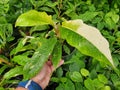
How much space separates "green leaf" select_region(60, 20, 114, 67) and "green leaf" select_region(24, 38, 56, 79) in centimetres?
11

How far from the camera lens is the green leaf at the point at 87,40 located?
69 cm

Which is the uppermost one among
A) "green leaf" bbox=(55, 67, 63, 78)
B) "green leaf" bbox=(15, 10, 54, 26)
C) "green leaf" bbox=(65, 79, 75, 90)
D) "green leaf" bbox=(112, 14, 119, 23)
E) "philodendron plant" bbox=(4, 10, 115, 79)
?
"green leaf" bbox=(15, 10, 54, 26)

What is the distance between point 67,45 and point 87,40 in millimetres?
473

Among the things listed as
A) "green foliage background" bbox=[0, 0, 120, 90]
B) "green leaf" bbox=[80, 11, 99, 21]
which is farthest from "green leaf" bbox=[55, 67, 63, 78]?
"green leaf" bbox=[80, 11, 99, 21]

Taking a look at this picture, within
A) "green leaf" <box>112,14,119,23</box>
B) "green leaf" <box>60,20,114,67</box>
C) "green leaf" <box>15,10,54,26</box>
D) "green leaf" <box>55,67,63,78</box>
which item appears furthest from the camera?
"green leaf" <box>112,14,119,23</box>

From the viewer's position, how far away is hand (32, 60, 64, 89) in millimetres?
1001

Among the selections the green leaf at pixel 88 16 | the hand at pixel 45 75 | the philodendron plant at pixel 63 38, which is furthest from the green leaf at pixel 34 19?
the green leaf at pixel 88 16

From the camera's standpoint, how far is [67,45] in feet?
3.99

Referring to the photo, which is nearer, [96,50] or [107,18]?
[96,50]

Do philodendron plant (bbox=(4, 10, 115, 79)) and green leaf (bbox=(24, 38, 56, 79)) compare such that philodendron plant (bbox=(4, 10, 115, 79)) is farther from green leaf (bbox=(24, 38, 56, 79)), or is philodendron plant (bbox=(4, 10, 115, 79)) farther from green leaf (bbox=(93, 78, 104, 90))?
green leaf (bbox=(93, 78, 104, 90))

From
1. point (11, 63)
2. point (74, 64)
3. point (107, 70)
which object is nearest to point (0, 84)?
point (11, 63)

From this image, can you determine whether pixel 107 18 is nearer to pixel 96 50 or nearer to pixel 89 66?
pixel 89 66

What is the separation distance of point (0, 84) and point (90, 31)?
1.67 ft

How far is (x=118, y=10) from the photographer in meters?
1.31
